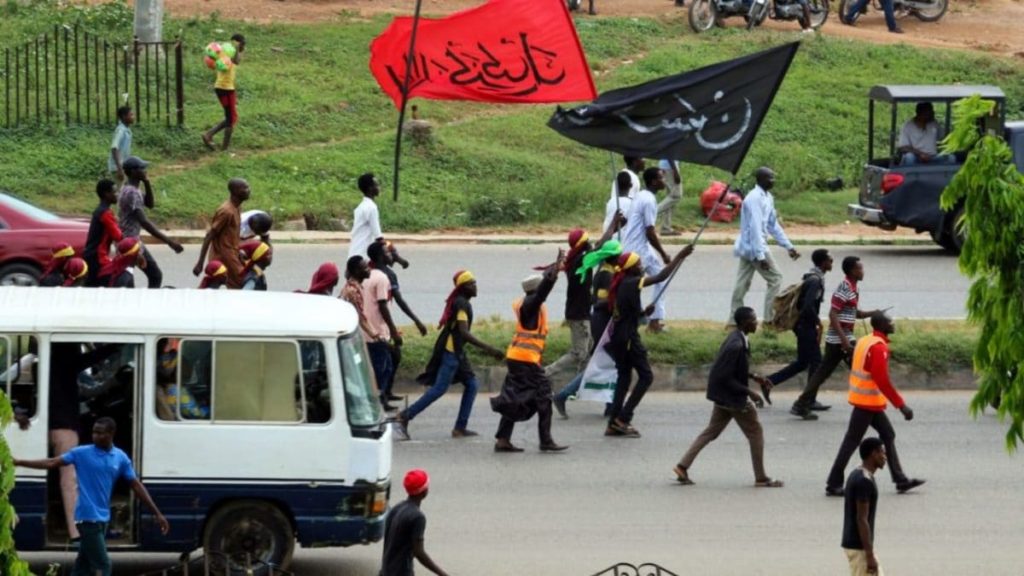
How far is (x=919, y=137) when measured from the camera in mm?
23203

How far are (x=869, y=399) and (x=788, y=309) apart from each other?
265 centimetres

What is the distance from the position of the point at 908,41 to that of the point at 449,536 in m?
25.3

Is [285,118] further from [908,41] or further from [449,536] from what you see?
[449,536]

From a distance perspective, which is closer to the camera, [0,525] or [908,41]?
[0,525]

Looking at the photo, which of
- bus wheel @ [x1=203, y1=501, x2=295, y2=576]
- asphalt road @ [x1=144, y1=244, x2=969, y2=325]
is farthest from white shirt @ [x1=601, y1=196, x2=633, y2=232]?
bus wheel @ [x1=203, y1=501, x2=295, y2=576]

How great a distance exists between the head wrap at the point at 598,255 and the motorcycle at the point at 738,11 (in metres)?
19.4

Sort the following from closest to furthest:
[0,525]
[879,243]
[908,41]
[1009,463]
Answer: [0,525], [1009,463], [879,243], [908,41]

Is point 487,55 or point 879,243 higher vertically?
point 487,55

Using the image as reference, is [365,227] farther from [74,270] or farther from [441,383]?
[74,270]

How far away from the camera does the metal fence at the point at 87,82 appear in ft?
88.1

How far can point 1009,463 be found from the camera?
1409 cm

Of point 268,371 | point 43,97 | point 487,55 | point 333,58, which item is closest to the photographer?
point 268,371

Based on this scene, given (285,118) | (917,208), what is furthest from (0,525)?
(285,118)

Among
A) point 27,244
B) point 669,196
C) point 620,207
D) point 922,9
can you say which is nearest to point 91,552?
point 620,207
